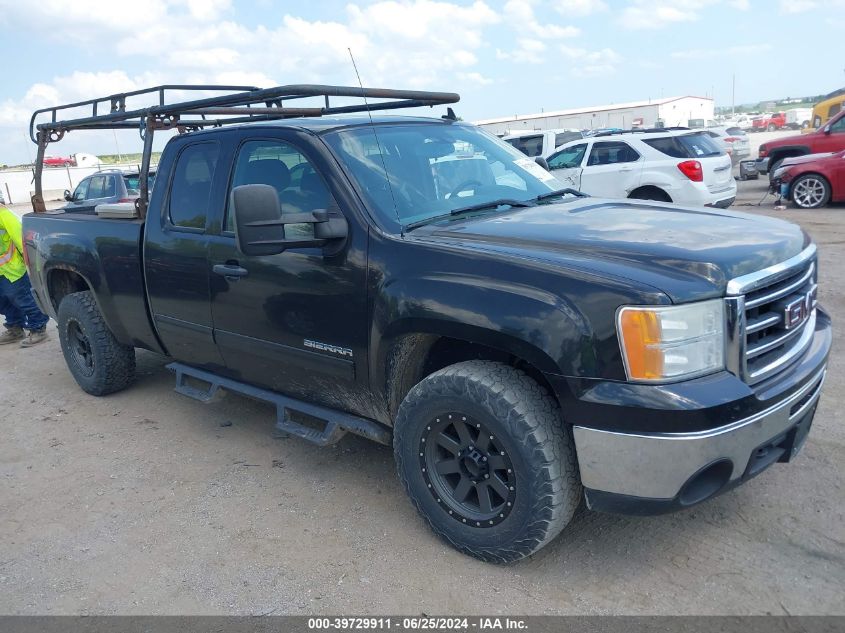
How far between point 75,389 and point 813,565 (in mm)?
5432

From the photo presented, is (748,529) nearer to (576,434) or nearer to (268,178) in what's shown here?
(576,434)

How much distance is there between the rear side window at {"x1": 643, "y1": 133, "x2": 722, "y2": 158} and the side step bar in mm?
9167

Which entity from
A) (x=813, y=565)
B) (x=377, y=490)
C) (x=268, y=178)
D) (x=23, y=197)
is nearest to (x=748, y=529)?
(x=813, y=565)

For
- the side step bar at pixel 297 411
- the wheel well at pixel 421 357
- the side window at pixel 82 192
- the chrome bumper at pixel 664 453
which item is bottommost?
the side step bar at pixel 297 411

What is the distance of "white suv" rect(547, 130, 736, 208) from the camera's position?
1094 centimetres

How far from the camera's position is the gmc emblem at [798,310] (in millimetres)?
2812

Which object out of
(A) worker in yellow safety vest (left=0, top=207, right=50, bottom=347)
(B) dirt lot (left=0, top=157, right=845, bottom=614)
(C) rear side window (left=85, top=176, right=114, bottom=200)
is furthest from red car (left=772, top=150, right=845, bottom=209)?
(C) rear side window (left=85, top=176, right=114, bottom=200)

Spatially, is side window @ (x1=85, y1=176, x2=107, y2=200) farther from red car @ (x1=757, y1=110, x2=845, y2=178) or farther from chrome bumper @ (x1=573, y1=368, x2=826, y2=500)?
red car @ (x1=757, y1=110, x2=845, y2=178)

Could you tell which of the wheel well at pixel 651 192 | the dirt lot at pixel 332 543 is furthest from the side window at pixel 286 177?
the wheel well at pixel 651 192

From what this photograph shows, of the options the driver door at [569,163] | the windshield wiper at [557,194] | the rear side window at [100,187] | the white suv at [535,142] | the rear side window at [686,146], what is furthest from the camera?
the white suv at [535,142]

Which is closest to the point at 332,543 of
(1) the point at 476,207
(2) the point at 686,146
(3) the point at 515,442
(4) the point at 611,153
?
(3) the point at 515,442

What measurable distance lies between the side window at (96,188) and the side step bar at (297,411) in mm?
10476

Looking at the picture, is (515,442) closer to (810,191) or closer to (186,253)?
(186,253)

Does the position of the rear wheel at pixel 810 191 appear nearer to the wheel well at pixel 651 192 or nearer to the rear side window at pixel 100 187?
the wheel well at pixel 651 192
